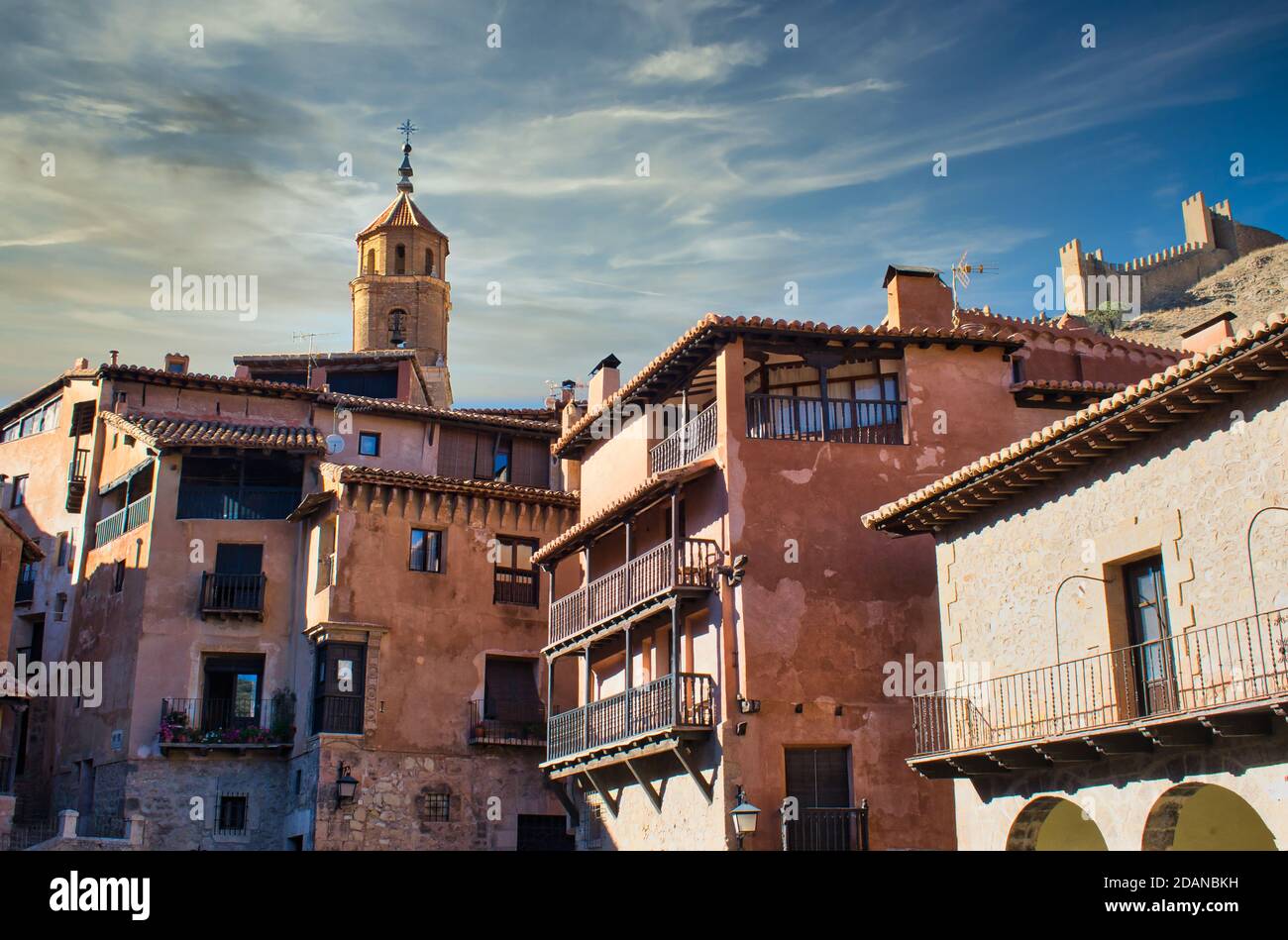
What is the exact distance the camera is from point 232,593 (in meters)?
34.9

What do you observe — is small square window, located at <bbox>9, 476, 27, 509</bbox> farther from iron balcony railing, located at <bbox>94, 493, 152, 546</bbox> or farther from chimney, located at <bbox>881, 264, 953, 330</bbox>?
chimney, located at <bbox>881, 264, 953, 330</bbox>

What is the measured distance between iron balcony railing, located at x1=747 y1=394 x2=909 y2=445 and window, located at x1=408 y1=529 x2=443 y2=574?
1138cm

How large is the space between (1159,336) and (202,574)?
62.5 metres

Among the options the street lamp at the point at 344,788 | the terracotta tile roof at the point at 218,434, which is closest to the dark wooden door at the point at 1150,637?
the street lamp at the point at 344,788

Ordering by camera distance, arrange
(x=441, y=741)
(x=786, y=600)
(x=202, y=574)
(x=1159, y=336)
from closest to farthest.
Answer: (x=786, y=600) → (x=441, y=741) → (x=202, y=574) → (x=1159, y=336)

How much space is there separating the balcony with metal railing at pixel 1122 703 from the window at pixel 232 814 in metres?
18.4

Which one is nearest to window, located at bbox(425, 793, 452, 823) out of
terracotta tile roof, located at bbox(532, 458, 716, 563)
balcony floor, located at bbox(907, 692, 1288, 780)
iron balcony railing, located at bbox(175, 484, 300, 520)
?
terracotta tile roof, located at bbox(532, 458, 716, 563)

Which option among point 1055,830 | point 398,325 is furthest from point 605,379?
point 398,325

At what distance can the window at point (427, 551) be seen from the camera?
112 ft

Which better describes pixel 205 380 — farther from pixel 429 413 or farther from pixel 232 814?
pixel 232 814

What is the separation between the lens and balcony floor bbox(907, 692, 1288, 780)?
14.8 m
